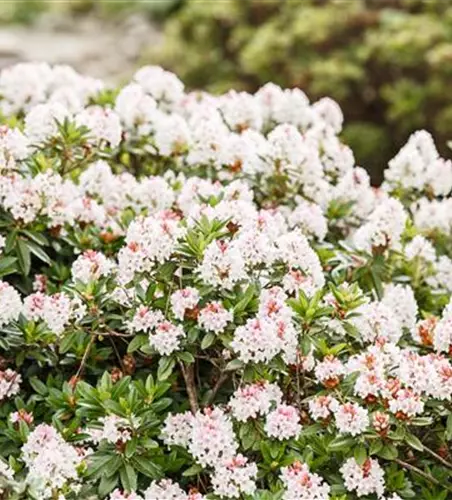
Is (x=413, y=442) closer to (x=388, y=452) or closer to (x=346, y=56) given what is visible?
(x=388, y=452)

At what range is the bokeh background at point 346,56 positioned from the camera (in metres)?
6.96

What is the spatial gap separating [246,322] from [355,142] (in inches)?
193


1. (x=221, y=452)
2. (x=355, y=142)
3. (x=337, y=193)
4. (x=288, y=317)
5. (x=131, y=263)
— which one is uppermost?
(x=355, y=142)

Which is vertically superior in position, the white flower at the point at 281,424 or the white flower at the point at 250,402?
the white flower at the point at 250,402

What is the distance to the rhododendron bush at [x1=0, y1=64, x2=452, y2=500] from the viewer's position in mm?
2289

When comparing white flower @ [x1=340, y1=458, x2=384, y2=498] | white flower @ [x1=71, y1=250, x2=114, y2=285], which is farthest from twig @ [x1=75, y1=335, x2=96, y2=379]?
white flower @ [x1=340, y1=458, x2=384, y2=498]

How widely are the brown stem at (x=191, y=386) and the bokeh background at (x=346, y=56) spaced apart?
4601 millimetres

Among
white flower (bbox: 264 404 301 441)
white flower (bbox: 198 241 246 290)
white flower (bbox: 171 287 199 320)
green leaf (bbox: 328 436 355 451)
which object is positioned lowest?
green leaf (bbox: 328 436 355 451)

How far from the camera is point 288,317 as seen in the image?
2.34m

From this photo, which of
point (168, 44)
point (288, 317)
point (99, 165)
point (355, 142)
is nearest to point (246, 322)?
point (288, 317)

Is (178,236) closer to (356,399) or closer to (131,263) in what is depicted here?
(131,263)

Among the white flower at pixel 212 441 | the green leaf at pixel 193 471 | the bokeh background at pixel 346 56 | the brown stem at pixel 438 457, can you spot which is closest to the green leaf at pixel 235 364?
the white flower at pixel 212 441

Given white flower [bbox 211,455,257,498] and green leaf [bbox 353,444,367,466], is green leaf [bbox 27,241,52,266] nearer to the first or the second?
white flower [bbox 211,455,257,498]

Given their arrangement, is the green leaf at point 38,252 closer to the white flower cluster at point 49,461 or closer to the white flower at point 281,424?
the white flower cluster at point 49,461
